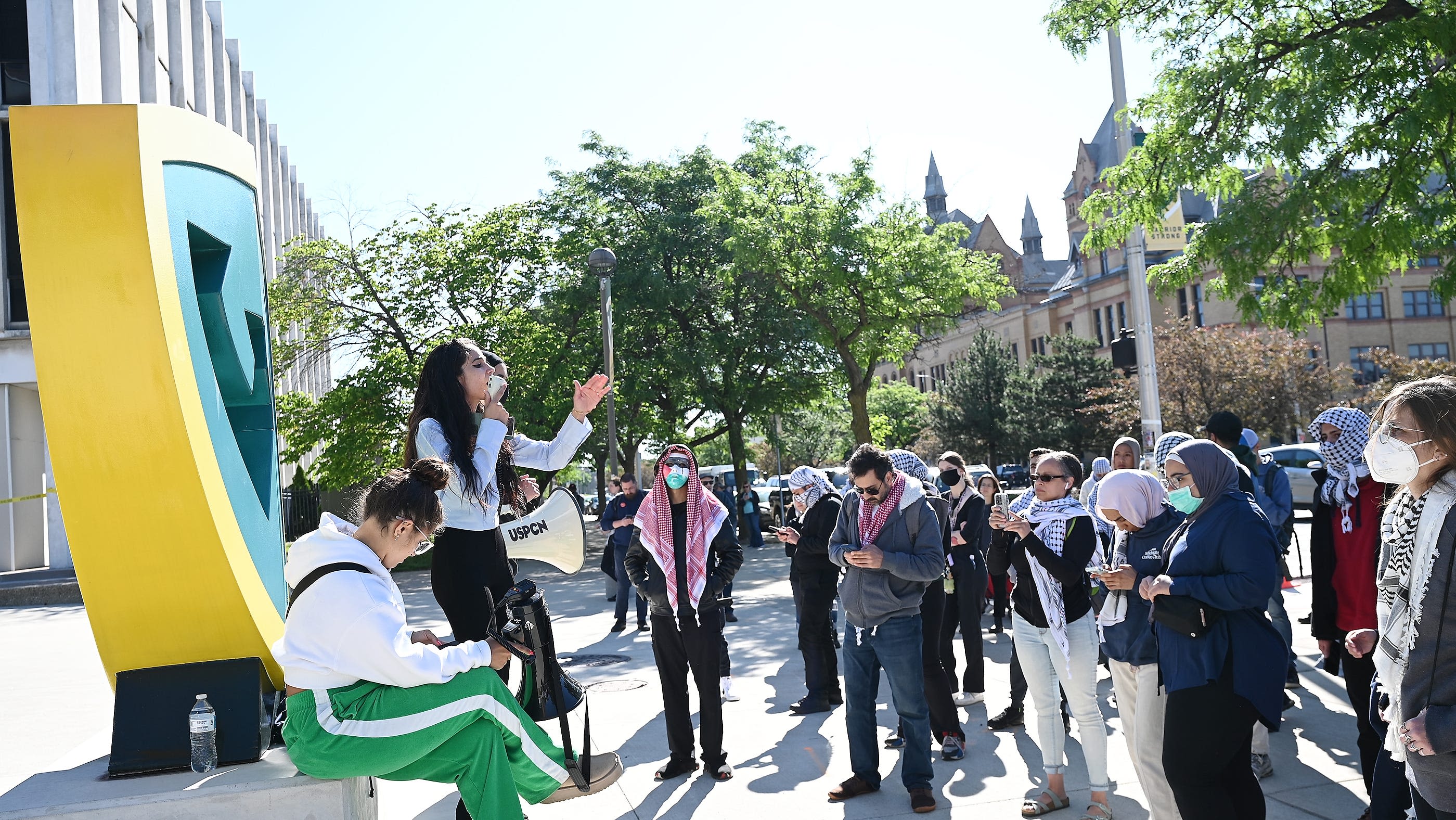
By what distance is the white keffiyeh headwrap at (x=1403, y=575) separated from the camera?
3113 mm

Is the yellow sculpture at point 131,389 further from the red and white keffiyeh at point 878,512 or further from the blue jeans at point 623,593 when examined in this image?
the blue jeans at point 623,593

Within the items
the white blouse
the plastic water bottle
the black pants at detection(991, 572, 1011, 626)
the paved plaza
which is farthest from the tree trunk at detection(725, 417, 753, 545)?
the plastic water bottle

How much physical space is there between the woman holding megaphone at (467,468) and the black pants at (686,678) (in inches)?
78.6

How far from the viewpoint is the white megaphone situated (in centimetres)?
532

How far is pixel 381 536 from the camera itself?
143 inches

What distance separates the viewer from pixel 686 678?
646 cm

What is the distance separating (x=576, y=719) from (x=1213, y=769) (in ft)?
16.2

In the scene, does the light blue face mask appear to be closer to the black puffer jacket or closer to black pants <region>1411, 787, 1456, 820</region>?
black pants <region>1411, 787, 1456, 820</region>

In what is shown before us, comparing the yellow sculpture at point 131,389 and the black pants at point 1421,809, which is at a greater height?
the yellow sculpture at point 131,389

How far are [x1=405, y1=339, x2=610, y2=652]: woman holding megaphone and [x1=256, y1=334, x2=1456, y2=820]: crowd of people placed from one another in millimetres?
11

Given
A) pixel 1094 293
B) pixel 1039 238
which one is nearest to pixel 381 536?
pixel 1094 293

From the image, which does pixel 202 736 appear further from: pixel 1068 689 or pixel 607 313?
pixel 607 313

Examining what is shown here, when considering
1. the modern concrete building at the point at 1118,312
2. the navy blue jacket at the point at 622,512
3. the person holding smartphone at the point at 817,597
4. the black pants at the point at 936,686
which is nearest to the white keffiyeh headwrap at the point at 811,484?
the person holding smartphone at the point at 817,597

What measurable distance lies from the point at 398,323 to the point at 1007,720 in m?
23.1
